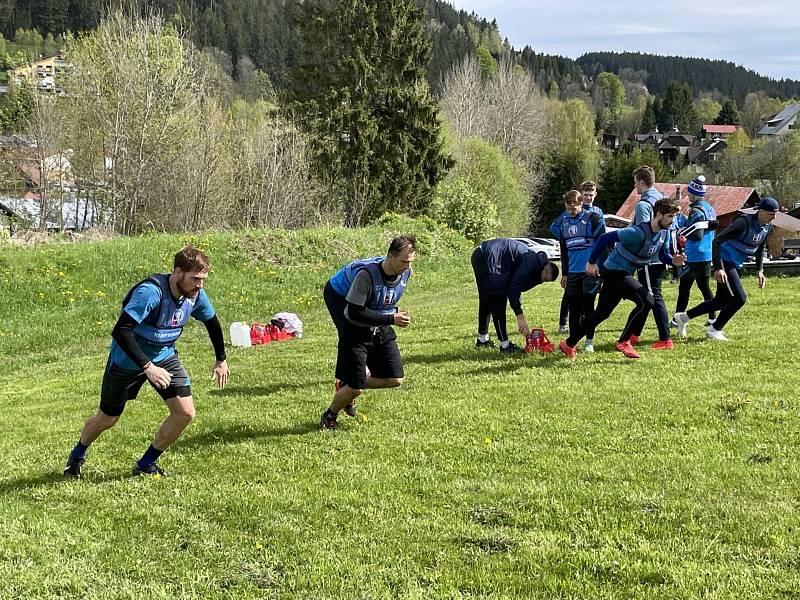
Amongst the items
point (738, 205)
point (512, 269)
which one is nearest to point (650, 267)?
point (512, 269)

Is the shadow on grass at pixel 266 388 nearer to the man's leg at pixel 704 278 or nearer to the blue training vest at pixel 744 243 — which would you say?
the man's leg at pixel 704 278

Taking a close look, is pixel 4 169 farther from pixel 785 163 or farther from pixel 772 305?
pixel 785 163

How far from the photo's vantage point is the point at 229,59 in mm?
117000

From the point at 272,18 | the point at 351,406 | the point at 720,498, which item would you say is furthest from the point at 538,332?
the point at 272,18

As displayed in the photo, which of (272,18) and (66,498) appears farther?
(272,18)

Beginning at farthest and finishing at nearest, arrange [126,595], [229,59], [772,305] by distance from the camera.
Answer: [229,59]
[772,305]
[126,595]

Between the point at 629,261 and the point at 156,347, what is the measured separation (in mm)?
6200

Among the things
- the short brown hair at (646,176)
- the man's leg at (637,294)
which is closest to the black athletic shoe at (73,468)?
the man's leg at (637,294)

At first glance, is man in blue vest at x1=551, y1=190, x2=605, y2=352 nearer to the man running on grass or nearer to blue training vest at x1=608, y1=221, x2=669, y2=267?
the man running on grass

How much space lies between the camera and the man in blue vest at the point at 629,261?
9.72 metres

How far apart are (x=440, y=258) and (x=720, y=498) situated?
23.5 m

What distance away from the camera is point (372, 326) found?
7492 mm

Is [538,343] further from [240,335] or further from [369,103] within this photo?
[369,103]

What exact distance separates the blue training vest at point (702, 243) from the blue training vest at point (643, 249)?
1903 millimetres
